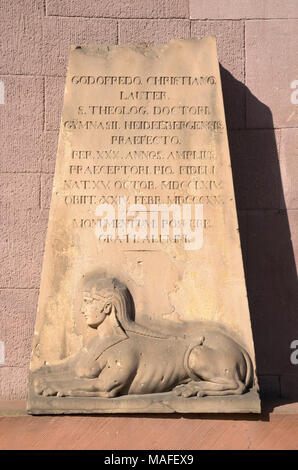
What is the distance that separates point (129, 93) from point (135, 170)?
565 mm

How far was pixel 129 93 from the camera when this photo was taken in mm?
5430

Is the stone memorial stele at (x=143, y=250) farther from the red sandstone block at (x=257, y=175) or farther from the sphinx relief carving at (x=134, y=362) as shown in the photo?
the red sandstone block at (x=257, y=175)

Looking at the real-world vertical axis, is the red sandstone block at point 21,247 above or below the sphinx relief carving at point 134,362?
above

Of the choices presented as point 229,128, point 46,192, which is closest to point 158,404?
point 46,192

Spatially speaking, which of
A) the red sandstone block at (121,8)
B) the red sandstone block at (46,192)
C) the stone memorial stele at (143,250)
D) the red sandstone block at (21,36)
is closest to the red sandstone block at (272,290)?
the stone memorial stele at (143,250)

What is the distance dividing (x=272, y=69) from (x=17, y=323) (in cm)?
290

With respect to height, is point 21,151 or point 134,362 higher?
point 21,151

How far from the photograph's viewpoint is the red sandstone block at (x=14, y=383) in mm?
6047

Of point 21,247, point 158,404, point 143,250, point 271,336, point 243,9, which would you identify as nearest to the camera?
point 158,404

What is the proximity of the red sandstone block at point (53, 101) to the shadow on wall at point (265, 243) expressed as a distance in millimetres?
1331

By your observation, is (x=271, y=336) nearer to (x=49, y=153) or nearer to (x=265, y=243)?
(x=265, y=243)

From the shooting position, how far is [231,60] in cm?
628

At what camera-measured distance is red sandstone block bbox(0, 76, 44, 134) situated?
20.4 feet

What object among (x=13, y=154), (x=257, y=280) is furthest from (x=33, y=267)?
(x=257, y=280)
